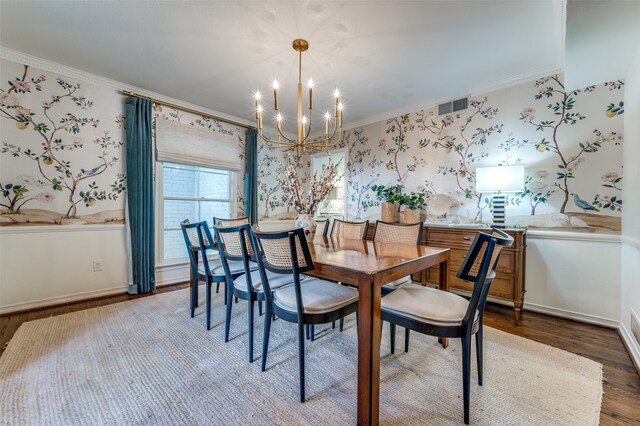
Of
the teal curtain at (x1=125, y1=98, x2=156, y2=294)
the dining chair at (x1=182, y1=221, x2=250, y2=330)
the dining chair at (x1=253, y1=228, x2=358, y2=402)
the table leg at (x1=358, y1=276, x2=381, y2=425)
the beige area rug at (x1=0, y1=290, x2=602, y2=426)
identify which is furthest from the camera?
the teal curtain at (x1=125, y1=98, x2=156, y2=294)

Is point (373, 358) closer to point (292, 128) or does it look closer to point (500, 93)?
point (500, 93)

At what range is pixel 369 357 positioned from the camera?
1.21 m

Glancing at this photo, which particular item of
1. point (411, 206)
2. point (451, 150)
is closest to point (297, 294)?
point (411, 206)

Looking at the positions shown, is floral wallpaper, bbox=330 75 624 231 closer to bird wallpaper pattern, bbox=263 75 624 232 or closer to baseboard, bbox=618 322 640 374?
bird wallpaper pattern, bbox=263 75 624 232

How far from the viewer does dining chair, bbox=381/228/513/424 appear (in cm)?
126

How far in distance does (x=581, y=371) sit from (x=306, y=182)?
4.46m

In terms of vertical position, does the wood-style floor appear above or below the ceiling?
below

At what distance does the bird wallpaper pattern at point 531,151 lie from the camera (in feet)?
7.82

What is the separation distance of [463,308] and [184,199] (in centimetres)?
366

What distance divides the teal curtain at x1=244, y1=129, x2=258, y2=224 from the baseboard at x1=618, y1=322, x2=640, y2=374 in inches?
164

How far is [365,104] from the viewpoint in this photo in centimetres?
365

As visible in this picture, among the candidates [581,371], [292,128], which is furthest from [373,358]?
[292,128]

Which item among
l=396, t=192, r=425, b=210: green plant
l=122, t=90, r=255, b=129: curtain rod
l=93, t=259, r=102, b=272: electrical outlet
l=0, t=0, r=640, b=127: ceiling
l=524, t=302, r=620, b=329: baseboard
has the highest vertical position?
l=0, t=0, r=640, b=127: ceiling

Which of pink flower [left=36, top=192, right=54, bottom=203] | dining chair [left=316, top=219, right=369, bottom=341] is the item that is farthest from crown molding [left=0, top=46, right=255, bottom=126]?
dining chair [left=316, top=219, right=369, bottom=341]
